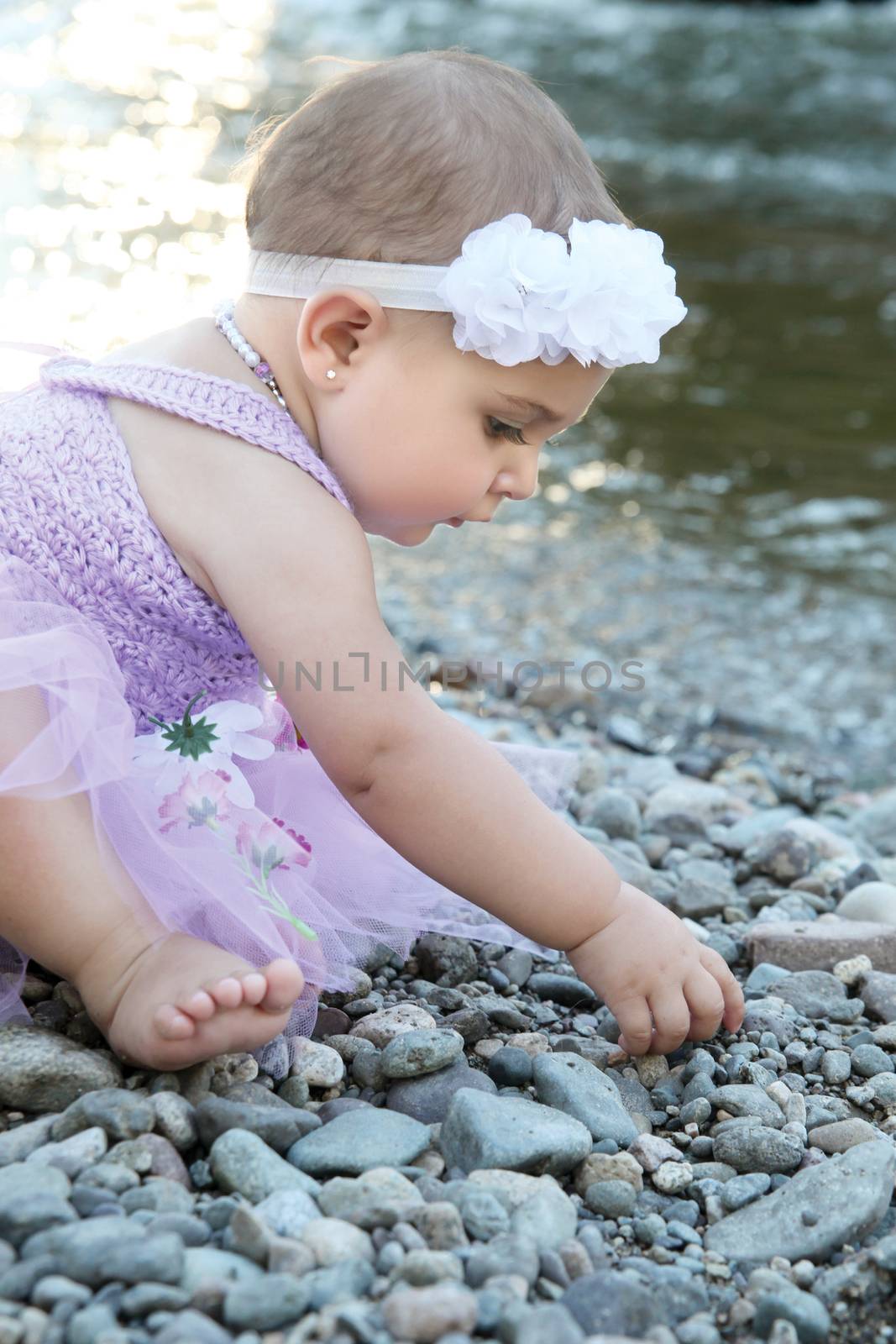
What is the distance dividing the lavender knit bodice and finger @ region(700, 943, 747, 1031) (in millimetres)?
774

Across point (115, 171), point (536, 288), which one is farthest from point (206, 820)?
point (115, 171)

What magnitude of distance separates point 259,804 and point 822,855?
1294 millimetres

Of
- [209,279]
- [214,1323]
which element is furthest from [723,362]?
[214,1323]

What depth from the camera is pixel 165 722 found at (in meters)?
2.04

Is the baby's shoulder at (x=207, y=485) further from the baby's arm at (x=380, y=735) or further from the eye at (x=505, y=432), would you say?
the eye at (x=505, y=432)

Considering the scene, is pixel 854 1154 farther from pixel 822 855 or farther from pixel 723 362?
pixel 723 362

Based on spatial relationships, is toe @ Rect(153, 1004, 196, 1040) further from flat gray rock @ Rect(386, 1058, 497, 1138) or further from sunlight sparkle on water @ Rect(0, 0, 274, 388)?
sunlight sparkle on water @ Rect(0, 0, 274, 388)

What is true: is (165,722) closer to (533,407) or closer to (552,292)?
(533,407)

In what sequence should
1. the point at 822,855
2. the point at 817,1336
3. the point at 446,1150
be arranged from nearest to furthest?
1. the point at 817,1336
2. the point at 446,1150
3. the point at 822,855

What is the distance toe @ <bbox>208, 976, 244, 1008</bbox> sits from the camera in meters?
1.59

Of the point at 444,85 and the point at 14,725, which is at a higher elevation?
the point at 444,85

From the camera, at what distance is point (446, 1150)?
1597 millimetres

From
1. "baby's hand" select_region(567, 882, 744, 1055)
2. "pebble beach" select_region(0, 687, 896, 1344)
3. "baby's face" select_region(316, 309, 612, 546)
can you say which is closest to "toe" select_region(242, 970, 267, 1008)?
"pebble beach" select_region(0, 687, 896, 1344)

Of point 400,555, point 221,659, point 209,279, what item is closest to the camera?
point 221,659
